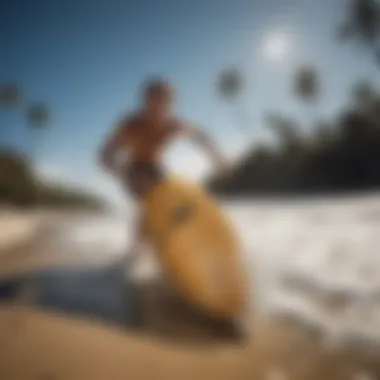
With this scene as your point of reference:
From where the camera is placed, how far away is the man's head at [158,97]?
4.43 ft

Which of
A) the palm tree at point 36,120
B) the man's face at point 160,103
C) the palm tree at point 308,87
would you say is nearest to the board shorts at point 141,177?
the man's face at point 160,103

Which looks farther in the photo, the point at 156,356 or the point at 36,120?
the point at 36,120

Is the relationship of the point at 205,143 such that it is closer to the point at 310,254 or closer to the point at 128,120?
the point at 128,120

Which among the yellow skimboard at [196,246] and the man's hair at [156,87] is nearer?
the yellow skimboard at [196,246]

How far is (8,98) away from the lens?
1402 mm

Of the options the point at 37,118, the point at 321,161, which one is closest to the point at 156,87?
the point at 37,118

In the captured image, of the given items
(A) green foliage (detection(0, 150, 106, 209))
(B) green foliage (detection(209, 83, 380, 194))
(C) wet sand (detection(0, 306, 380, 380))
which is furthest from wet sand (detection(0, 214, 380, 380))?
(B) green foliage (detection(209, 83, 380, 194))

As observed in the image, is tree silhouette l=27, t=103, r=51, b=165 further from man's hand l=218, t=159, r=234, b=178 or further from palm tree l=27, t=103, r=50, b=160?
man's hand l=218, t=159, r=234, b=178

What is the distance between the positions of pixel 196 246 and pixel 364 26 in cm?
54

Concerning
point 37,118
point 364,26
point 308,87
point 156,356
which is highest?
point 364,26

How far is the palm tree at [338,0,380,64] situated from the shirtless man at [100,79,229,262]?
347 mm

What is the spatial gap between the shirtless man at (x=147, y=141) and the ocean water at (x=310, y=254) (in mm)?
75

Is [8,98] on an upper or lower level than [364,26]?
lower

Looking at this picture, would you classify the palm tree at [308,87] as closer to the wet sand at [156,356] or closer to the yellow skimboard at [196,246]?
the yellow skimboard at [196,246]
